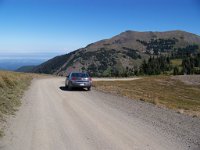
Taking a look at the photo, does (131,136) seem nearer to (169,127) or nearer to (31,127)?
(169,127)

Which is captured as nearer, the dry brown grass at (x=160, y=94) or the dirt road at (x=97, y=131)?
the dirt road at (x=97, y=131)

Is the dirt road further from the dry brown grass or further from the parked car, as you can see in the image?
the parked car

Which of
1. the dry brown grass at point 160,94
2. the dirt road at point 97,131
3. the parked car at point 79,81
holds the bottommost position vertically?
the dry brown grass at point 160,94

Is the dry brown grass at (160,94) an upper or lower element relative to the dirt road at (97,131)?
lower

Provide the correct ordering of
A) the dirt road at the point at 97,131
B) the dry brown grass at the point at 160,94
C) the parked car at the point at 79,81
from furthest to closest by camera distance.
Answer: 1. the parked car at the point at 79,81
2. the dry brown grass at the point at 160,94
3. the dirt road at the point at 97,131

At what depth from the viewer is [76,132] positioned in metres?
10.9

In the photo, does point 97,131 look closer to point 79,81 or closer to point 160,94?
point 79,81

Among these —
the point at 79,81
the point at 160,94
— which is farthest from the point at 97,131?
the point at 160,94

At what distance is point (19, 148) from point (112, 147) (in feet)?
8.19

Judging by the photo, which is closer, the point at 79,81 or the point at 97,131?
the point at 97,131

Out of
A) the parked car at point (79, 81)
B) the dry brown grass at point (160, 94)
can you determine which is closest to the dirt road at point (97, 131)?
the dry brown grass at point (160, 94)

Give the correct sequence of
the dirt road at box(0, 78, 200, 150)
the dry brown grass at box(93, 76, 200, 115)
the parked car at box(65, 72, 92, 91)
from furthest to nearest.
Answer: the parked car at box(65, 72, 92, 91)
the dry brown grass at box(93, 76, 200, 115)
the dirt road at box(0, 78, 200, 150)

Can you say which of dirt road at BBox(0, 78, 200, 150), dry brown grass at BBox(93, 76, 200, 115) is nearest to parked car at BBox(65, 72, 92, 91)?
dry brown grass at BBox(93, 76, 200, 115)

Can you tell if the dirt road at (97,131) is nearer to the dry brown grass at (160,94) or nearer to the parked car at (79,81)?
the dry brown grass at (160,94)
